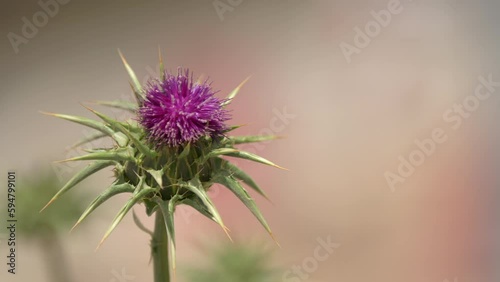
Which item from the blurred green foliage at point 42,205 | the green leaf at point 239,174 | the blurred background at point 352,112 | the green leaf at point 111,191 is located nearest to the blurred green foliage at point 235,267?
the blurred background at point 352,112

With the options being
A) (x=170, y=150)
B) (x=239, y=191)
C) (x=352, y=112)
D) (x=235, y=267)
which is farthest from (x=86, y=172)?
(x=352, y=112)

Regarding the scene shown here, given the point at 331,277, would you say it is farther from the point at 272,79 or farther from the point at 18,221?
the point at 18,221

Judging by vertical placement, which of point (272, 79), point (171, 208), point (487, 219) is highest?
point (272, 79)

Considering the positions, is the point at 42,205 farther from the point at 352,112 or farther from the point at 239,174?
the point at 352,112

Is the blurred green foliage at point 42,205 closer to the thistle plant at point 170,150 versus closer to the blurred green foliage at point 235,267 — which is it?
the blurred green foliage at point 235,267

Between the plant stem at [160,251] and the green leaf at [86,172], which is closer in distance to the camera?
the green leaf at [86,172]

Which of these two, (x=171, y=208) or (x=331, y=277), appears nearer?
(x=171, y=208)

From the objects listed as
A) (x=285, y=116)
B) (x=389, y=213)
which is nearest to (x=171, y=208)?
A: (x=285, y=116)
